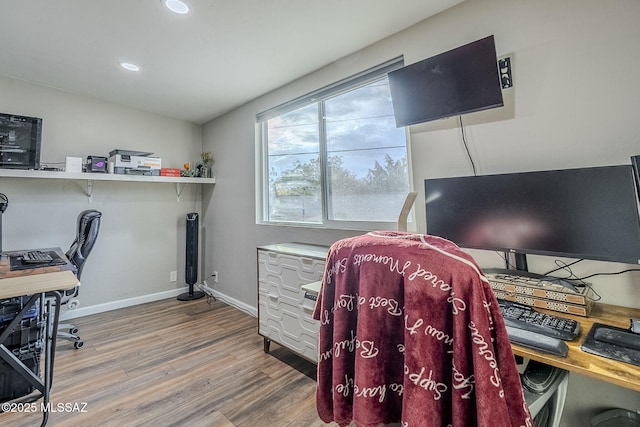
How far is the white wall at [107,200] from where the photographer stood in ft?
9.02

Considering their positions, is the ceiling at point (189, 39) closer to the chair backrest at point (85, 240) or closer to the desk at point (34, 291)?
the chair backrest at point (85, 240)

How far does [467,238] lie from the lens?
1422 millimetres

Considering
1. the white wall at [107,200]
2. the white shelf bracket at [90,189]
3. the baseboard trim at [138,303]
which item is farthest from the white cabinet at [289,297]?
the white shelf bracket at [90,189]

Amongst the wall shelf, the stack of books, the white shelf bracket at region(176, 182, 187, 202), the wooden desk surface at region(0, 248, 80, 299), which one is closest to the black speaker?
the stack of books

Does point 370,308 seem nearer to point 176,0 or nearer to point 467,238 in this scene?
point 467,238

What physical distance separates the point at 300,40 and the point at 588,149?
1.87 meters

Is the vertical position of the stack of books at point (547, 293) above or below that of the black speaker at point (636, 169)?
below

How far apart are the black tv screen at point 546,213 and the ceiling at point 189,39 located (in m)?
1.20

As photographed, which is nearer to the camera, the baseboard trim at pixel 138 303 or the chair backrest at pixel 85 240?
the chair backrest at pixel 85 240

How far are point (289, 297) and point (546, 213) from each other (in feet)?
5.54

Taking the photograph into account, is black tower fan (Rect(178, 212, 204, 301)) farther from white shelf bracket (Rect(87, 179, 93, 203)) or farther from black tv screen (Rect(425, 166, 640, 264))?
black tv screen (Rect(425, 166, 640, 264))

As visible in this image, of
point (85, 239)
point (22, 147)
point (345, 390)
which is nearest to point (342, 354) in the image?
point (345, 390)

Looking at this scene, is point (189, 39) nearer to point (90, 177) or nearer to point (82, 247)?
point (90, 177)

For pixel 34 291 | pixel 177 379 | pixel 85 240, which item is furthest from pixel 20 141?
pixel 177 379
